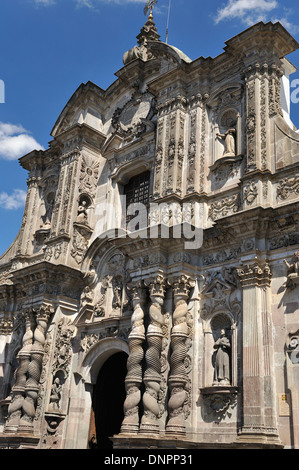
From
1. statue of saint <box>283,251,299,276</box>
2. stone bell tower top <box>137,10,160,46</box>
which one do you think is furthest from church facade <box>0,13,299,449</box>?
stone bell tower top <box>137,10,160,46</box>

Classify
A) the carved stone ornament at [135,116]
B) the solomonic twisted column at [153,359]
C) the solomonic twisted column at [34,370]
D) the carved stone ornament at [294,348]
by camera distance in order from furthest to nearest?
the carved stone ornament at [135,116] < the solomonic twisted column at [34,370] < the solomonic twisted column at [153,359] < the carved stone ornament at [294,348]

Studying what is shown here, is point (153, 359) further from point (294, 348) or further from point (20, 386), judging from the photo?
point (20, 386)

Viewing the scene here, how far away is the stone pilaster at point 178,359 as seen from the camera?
36.9ft

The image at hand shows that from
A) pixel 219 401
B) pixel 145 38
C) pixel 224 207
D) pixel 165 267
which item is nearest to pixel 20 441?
pixel 219 401

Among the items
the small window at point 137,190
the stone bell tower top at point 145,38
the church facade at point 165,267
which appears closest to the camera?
the church facade at point 165,267

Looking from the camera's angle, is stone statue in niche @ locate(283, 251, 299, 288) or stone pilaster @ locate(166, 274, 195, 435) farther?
stone pilaster @ locate(166, 274, 195, 435)

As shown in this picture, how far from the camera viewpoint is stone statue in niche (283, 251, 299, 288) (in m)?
10.9

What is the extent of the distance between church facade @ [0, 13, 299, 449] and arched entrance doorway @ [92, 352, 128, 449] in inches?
1.6

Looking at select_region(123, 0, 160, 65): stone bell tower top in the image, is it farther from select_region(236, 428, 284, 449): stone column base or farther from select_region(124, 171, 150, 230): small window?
select_region(236, 428, 284, 449): stone column base

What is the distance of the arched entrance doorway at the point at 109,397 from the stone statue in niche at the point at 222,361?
157 inches

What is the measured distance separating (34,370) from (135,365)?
13.7 feet

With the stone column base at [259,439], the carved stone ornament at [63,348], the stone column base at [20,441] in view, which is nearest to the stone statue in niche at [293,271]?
the stone column base at [259,439]

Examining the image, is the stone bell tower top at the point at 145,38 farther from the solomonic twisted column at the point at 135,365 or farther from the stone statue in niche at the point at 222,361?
the stone statue in niche at the point at 222,361

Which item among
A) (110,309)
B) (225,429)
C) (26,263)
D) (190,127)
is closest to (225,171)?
(190,127)
